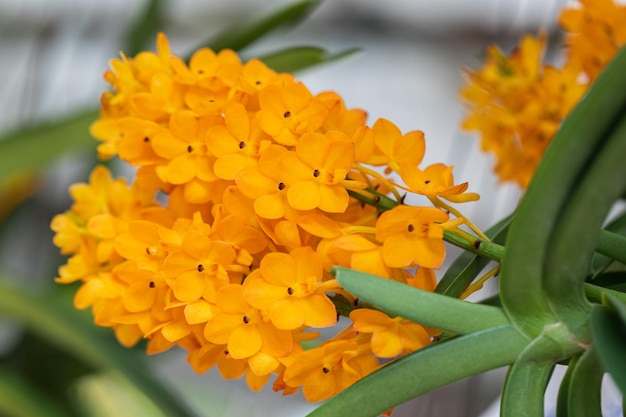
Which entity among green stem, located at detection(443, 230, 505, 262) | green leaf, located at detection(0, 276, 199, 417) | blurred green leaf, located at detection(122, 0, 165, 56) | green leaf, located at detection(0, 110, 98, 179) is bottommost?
green leaf, located at detection(0, 276, 199, 417)

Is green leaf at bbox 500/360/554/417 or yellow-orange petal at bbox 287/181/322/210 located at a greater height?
yellow-orange petal at bbox 287/181/322/210

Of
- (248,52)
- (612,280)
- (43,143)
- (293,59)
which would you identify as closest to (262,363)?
(612,280)

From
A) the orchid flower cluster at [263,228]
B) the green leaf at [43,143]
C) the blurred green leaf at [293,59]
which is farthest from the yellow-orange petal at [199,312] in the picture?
the green leaf at [43,143]

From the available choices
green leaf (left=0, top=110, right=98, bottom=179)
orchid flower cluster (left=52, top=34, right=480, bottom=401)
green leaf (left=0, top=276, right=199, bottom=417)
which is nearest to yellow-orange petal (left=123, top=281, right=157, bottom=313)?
orchid flower cluster (left=52, top=34, right=480, bottom=401)

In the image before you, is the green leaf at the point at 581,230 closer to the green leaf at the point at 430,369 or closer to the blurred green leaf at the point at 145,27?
the green leaf at the point at 430,369

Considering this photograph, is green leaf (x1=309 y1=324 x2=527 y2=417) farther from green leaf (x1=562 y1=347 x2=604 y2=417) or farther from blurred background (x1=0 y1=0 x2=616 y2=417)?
blurred background (x1=0 y1=0 x2=616 y2=417)

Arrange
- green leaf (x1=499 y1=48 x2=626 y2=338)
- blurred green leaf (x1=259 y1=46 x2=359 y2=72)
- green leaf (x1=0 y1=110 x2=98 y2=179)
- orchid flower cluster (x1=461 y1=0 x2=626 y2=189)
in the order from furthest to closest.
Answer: green leaf (x1=0 y1=110 x2=98 y2=179)
blurred green leaf (x1=259 y1=46 x2=359 y2=72)
orchid flower cluster (x1=461 y1=0 x2=626 y2=189)
green leaf (x1=499 y1=48 x2=626 y2=338)

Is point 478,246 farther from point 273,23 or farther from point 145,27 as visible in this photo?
point 145,27
